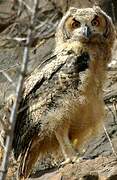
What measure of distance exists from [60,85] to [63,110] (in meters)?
0.27

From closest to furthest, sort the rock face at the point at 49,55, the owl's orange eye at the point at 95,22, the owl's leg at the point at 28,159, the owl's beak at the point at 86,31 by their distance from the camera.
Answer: the rock face at the point at 49,55, the owl's leg at the point at 28,159, the owl's beak at the point at 86,31, the owl's orange eye at the point at 95,22

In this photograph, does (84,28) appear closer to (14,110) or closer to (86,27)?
(86,27)

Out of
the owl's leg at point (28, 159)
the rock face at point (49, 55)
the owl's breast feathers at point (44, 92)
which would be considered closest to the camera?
the rock face at point (49, 55)

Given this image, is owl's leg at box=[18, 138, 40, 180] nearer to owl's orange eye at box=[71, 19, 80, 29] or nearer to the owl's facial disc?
the owl's facial disc

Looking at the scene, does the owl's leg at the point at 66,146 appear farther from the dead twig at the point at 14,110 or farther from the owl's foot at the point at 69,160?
the dead twig at the point at 14,110

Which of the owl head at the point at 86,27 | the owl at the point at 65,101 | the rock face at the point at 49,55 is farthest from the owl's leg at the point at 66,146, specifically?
the owl head at the point at 86,27

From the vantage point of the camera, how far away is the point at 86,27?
6395 millimetres

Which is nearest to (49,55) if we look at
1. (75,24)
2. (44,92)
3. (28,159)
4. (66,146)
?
(75,24)

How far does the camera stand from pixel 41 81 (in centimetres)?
625

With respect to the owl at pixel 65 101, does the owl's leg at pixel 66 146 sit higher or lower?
lower

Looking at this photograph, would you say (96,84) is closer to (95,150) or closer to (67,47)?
(67,47)

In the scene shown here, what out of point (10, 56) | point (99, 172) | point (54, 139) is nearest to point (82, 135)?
point (54, 139)

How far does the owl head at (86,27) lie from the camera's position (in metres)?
6.45

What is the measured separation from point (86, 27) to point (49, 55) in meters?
2.72
